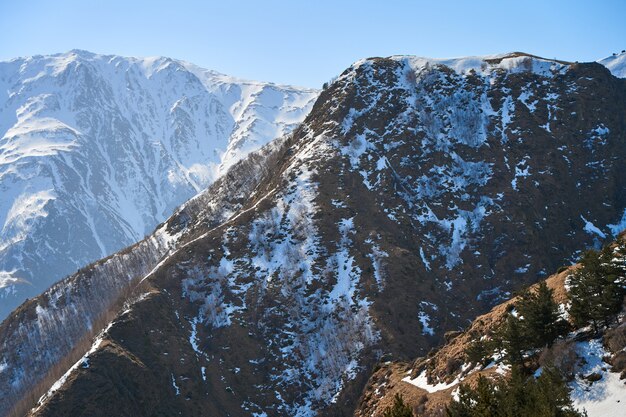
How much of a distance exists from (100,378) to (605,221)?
10788 cm

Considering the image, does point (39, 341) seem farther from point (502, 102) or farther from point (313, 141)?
point (502, 102)

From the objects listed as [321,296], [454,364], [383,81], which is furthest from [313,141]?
[454,364]

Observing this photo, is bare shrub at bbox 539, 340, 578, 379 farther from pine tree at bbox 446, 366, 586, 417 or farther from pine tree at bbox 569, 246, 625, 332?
pine tree at bbox 569, 246, 625, 332

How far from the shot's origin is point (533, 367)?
1655 inches

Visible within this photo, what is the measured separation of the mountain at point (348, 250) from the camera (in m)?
93.8

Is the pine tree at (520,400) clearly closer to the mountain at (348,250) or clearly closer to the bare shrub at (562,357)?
the bare shrub at (562,357)

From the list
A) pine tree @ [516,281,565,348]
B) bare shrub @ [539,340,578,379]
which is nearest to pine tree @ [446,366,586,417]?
bare shrub @ [539,340,578,379]

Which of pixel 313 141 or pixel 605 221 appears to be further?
pixel 313 141

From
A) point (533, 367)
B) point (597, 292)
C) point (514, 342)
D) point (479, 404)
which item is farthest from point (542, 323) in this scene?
point (479, 404)

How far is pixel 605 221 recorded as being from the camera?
122438 millimetres

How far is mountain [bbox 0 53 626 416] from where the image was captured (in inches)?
3693

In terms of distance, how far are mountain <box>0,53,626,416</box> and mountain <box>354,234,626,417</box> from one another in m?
Result: 30.8

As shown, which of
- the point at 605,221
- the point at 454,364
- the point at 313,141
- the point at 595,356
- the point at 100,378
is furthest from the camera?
the point at 313,141

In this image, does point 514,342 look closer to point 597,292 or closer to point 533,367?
point 533,367
